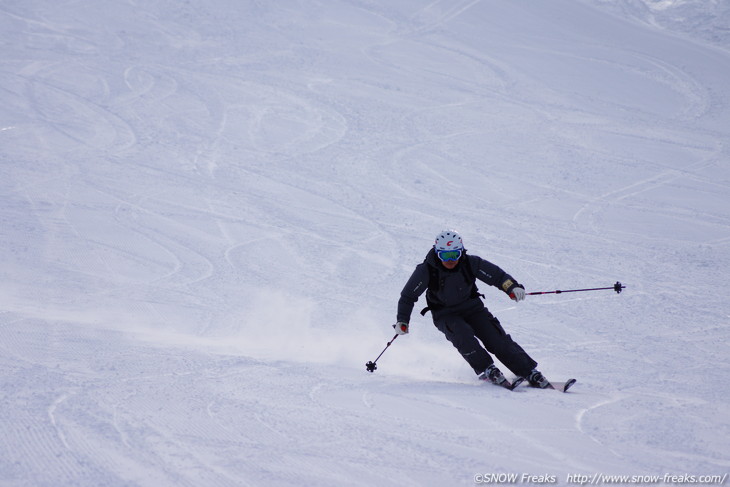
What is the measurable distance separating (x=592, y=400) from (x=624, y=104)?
12422mm

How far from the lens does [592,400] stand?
19.0 ft

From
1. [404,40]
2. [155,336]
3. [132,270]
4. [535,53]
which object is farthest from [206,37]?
[155,336]

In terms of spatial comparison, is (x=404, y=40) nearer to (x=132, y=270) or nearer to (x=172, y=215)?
(x=172, y=215)

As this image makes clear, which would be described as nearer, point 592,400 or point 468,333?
point 592,400

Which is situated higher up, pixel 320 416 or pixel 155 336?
pixel 320 416

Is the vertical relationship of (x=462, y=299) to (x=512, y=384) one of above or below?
above

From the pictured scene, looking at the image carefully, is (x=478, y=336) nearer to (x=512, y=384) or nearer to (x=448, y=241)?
(x=512, y=384)

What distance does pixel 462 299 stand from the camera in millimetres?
6883

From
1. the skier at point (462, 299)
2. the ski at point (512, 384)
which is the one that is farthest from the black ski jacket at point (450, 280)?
the ski at point (512, 384)

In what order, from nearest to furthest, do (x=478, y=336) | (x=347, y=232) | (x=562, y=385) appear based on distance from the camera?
(x=562, y=385) → (x=478, y=336) → (x=347, y=232)

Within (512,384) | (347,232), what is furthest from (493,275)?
(347,232)

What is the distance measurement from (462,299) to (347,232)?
470 centimetres

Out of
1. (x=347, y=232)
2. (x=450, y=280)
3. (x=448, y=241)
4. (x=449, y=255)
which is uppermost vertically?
(x=448, y=241)

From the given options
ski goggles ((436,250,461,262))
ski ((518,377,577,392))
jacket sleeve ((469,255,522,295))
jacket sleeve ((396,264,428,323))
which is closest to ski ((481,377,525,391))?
ski ((518,377,577,392))
